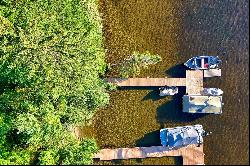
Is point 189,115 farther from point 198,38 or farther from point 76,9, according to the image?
point 76,9

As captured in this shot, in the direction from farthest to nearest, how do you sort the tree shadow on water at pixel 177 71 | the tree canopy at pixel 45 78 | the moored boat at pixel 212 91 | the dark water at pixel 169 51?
the tree shadow on water at pixel 177 71 → the dark water at pixel 169 51 → the moored boat at pixel 212 91 → the tree canopy at pixel 45 78

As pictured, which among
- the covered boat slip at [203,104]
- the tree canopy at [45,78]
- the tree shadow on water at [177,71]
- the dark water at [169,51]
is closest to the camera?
the tree canopy at [45,78]

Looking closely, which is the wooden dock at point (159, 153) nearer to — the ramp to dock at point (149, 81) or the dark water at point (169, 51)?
the dark water at point (169, 51)

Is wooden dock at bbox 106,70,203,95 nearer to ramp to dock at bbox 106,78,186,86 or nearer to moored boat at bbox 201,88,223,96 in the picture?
ramp to dock at bbox 106,78,186,86

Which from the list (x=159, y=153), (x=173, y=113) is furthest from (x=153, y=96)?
(x=159, y=153)

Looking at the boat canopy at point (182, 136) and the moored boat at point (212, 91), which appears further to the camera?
the moored boat at point (212, 91)

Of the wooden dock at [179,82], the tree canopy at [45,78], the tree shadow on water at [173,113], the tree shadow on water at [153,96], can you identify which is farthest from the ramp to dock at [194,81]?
the tree canopy at [45,78]
